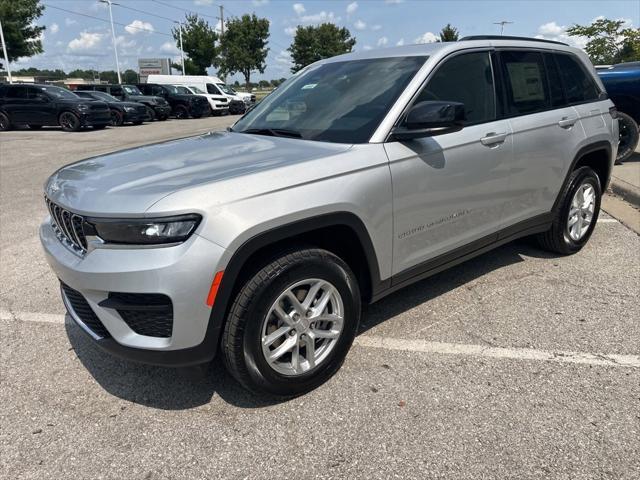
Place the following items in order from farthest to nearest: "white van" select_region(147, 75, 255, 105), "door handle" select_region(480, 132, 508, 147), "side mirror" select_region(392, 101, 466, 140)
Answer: "white van" select_region(147, 75, 255, 105) → "door handle" select_region(480, 132, 508, 147) → "side mirror" select_region(392, 101, 466, 140)

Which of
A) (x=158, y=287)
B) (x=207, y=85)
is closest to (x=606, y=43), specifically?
(x=207, y=85)

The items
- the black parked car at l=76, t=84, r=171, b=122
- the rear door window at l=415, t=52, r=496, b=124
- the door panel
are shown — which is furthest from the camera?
the black parked car at l=76, t=84, r=171, b=122

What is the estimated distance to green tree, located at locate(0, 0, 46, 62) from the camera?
31359 mm

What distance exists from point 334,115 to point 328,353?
1.50 m

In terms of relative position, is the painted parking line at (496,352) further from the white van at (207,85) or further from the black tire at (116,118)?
the white van at (207,85)

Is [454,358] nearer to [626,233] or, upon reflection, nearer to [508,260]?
[508,260]

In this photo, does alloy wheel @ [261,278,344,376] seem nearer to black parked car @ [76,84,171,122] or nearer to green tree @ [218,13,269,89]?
black parked car @ [76,84,171,122]

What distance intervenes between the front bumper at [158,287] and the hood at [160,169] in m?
0.23

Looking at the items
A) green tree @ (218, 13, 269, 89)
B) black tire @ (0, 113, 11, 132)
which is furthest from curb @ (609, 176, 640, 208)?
green tree @ (218, 13, 269, 89)

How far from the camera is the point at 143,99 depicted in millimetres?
23938

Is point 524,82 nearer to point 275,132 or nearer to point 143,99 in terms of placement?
point 275,132

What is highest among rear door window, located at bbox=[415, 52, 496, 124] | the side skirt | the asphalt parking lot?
rear door window, located at bbox=[415, 52, 496, 124]

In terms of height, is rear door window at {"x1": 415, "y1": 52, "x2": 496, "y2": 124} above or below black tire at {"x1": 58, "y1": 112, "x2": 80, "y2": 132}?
above

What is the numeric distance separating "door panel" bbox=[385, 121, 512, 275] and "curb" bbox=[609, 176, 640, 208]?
396cm
